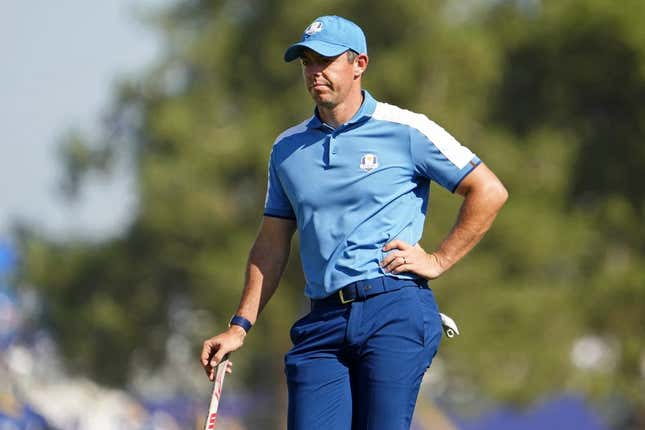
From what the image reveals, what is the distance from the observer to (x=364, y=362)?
6152 mm

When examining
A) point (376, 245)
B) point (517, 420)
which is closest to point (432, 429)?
point (517, 420)

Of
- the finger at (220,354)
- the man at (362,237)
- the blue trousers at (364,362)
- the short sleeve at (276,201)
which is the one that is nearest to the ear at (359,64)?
the man at (362,237)

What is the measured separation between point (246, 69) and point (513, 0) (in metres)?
6.14

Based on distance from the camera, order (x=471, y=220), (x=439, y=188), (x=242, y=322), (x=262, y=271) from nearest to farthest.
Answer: (x=471, y=220), (x=242, y=322), (x=262, y=271), (x=439, y=188)

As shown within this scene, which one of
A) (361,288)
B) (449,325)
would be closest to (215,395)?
(361,288)

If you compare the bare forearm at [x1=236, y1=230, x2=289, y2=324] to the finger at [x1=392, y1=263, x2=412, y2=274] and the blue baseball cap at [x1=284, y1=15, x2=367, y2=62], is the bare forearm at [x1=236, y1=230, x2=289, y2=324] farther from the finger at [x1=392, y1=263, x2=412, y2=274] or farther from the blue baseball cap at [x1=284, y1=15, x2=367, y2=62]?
the blue baseball cap at [x1=284, y1=15, x2=367, y2=62]

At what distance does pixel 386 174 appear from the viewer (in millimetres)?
6223

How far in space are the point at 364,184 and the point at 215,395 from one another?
40.4 inches

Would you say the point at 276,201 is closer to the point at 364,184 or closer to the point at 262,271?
the point at 262,271

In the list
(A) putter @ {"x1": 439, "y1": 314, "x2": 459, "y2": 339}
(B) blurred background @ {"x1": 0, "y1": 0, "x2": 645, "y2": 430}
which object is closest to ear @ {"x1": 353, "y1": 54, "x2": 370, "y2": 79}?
(A) putter @ {"x1": 439, "y1": 314, "x2": 459, "y2": 339}

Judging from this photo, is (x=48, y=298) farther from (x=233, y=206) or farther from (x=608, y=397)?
(x=608, y=397)

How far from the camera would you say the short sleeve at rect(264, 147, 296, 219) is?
656cm

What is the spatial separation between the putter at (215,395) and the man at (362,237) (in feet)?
0.13

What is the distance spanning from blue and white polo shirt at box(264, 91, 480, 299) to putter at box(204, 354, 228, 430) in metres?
0.46
